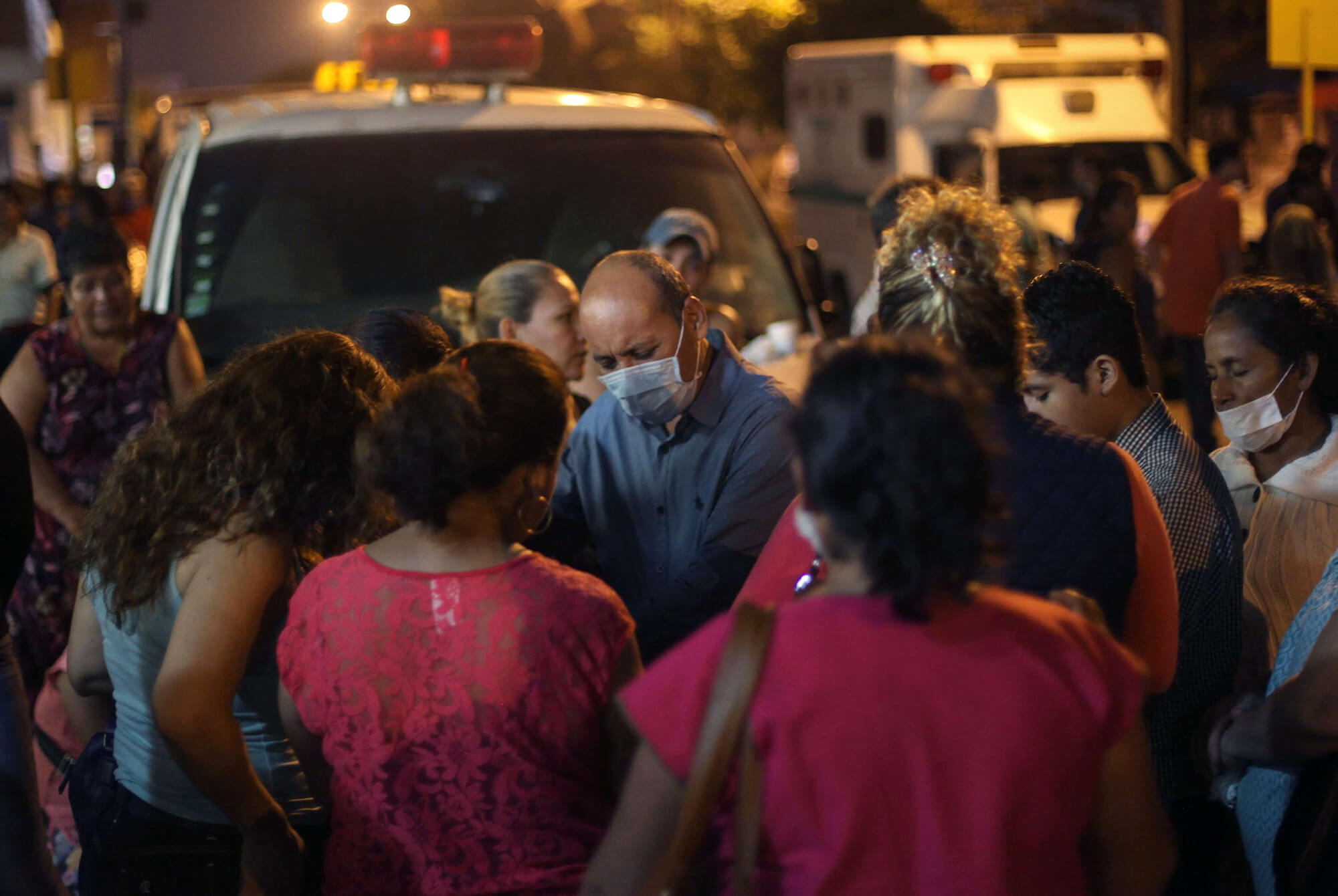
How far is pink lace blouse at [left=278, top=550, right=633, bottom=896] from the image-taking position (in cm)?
218

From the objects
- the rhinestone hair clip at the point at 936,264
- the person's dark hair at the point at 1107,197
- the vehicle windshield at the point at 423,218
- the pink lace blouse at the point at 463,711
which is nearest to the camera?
the pink lace blouse at the point at 463,711

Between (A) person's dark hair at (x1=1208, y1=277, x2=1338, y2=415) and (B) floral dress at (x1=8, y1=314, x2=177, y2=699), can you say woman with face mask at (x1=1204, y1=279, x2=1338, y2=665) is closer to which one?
(A) person's dark hair at (x1=1208, y1=277, x2=1338, y2=415)

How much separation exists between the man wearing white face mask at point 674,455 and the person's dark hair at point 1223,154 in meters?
7.32

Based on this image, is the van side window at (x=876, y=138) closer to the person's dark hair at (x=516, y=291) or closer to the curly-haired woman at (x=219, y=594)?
the person's dark hair at (x=516, y=291)

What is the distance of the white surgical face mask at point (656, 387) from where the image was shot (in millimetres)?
3348

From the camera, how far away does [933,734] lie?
1734 mm

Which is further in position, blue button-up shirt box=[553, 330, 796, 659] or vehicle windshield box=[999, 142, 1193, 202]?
vehicle windshield box=[999, 142, 1193, 202]

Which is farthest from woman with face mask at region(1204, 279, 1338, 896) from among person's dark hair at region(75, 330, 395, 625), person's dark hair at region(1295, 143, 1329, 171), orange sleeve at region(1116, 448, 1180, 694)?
person's dark hair at region(1295, 143, 1329, 171)

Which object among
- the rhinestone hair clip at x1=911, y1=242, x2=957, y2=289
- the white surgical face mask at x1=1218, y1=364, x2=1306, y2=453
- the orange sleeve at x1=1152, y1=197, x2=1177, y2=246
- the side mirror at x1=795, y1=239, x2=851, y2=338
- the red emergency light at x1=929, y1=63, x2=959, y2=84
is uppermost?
the red emergency light at x1=929, y1=63, x2=959, y2=84

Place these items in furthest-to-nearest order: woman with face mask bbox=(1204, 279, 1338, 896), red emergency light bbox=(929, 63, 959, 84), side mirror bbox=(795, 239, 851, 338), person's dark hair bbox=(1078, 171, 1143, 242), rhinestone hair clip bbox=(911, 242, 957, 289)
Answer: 1. red emergency light bbox=(929, 63, 959, 84)
2. person's dark hair bbox=(1078, 171, 1143, 242)
3. side mirror bbox=(795, 239, 851, 338)
4. woman with face mask bbox=(1204, 279, 1338, 896)
5. rhinestone hair clip bbox=(911, 242, 957, 289)

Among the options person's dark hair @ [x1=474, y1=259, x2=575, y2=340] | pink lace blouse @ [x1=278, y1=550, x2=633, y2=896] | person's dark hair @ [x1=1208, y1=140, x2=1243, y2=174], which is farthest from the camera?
person's dark hair @ [x1=1208, y1=140, x2=1243, y2=174]

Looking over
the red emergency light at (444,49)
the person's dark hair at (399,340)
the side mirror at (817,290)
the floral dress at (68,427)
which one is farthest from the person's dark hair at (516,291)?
the red emergency light at (444,49)

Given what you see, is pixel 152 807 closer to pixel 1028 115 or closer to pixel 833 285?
pixel 833 285

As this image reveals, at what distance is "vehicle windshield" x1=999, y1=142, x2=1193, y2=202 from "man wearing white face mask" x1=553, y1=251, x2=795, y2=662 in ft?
33.4
